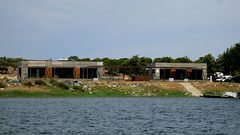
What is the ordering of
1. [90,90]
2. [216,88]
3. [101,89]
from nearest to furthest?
[90,90]
[101,89]
[216,88]

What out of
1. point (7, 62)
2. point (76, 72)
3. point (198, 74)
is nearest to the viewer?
point (76, 72)

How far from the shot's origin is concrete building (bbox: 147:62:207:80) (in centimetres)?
9600

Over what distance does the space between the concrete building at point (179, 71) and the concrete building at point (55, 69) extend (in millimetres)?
16440

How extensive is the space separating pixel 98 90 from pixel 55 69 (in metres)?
25.1

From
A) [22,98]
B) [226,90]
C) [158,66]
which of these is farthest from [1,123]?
[158,66]

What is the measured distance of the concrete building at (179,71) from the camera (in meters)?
96.0

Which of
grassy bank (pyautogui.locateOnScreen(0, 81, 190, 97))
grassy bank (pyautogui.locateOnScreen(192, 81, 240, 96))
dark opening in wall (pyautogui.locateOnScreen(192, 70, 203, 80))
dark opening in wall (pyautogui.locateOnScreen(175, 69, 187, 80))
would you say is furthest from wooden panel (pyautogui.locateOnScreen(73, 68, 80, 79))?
dark opening in wall (pyautogui.locateOnScreen(192, 70, 203, 80))

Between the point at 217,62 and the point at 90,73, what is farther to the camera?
the point at 217,62

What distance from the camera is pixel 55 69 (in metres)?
90.6

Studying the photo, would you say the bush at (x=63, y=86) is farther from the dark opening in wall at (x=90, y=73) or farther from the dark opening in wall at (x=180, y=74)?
the dark opening in wall at (x=180, y=74)

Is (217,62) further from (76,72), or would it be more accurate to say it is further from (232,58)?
(76,72)

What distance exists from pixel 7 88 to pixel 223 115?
134 feet

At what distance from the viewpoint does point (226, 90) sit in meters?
75.2

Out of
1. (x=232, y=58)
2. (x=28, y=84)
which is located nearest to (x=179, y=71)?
(x=232, y=58)
